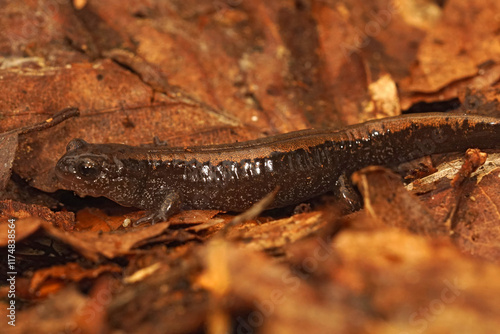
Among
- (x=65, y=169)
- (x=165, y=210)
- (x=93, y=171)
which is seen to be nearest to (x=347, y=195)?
(x=165, y=210)

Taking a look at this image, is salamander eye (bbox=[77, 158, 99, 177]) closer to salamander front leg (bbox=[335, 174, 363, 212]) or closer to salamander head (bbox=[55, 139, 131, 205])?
salamander head (bbox=[55, 139, 131, 205])

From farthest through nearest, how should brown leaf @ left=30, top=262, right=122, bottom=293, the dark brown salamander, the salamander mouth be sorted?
the dark brown salamander, the salamander mouth, brown leaf @ left=30, top=262, right=122, bottom=293

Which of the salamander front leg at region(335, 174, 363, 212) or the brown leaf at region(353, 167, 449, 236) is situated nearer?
the brown leaf at region(353, 167, 449, 236)

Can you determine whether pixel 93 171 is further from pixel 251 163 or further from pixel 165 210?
pixel 251 163

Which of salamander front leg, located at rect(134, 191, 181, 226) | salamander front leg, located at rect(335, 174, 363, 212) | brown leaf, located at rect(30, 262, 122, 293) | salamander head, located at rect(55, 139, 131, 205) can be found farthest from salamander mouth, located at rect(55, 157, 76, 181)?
salamander front leg, located at rect(335, 174, 363, 212)

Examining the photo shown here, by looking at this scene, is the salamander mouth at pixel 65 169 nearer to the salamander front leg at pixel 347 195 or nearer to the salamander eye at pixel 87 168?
the salamander eye at pixel 87 168

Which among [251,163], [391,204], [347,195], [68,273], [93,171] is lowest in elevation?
[68,273]

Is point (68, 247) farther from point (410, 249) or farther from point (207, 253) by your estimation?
point (410, 249)

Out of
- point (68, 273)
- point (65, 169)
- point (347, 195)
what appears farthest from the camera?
point (347, 195)

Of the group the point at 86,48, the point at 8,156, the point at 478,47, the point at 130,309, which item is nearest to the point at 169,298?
the point at 130,309
